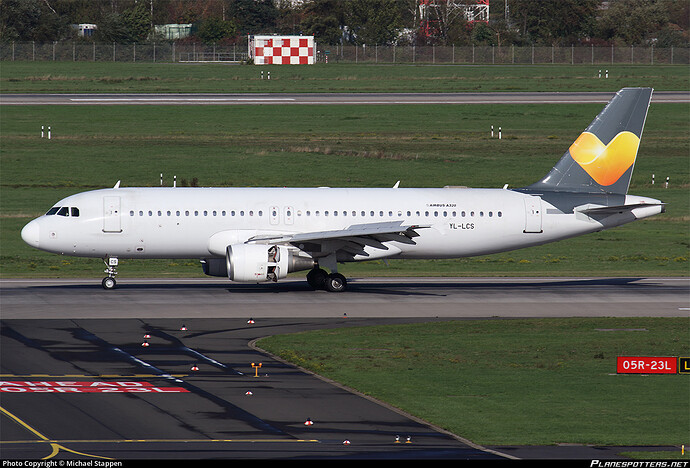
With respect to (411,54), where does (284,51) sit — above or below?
above

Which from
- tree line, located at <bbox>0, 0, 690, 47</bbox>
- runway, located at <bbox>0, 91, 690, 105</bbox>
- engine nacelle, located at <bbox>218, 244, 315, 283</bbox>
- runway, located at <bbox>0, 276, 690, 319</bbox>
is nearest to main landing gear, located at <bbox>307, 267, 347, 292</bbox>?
runway, located at <bbox>0, 276, 690, 319</bbox>

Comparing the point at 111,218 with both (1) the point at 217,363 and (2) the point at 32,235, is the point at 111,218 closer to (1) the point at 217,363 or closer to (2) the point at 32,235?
(2) the point at 32,235

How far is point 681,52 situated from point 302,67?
52400 millimetres

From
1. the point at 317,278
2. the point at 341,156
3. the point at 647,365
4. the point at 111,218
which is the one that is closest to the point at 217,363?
the point at 647,365

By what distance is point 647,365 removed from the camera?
96.9 feet

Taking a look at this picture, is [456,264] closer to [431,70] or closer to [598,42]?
[431,70]

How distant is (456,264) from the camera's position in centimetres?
5625

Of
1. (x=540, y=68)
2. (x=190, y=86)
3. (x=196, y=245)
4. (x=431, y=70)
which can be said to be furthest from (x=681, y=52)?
(x=196, y=245)

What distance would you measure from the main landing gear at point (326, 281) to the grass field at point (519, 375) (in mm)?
8850

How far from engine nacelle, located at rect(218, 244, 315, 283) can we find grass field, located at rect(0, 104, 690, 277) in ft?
38.4

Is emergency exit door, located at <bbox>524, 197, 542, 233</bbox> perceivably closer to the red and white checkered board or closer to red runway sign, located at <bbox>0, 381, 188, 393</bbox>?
red runway sign, located at <bbox>0, 381, 188, 393</bbox>

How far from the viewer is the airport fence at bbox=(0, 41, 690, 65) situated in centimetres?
13650

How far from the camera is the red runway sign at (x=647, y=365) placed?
29.0 m

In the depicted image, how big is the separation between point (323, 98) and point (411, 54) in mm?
40671
